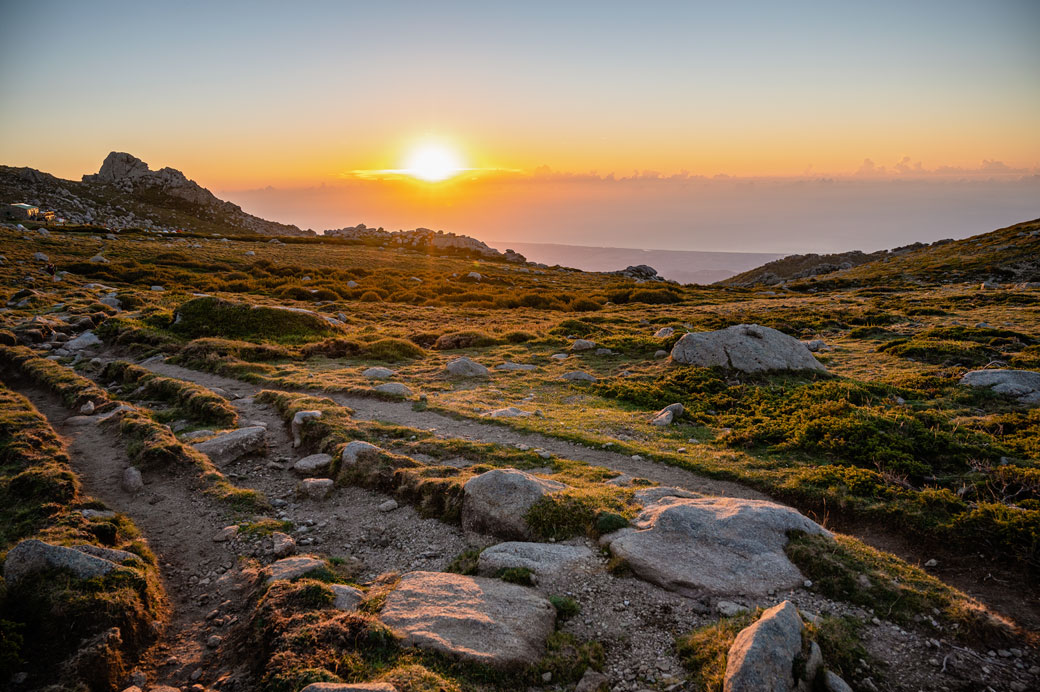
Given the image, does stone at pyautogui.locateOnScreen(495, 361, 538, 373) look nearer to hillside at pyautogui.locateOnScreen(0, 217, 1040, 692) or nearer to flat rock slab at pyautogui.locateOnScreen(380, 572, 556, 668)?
hillside at pyautogui.locateOnScreen(0, 217, 1040, 692)

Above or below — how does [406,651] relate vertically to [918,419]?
below

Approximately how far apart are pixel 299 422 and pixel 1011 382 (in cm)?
2178

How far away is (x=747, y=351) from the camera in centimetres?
2044

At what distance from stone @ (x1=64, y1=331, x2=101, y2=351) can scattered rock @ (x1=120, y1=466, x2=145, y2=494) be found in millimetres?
16243

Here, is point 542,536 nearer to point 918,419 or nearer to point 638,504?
point 638,504

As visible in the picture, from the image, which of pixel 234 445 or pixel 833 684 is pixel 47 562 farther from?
pixel 833 684

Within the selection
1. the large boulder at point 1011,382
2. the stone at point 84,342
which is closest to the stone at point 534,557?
the large boulder at point 1011,382

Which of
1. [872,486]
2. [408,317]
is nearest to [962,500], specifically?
[872,486]

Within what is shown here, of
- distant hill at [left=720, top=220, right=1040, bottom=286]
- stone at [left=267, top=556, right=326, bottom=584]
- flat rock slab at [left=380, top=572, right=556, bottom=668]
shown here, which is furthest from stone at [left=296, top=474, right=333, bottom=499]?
distant hill at [left=720, top=220, right=1040, bottom=286]

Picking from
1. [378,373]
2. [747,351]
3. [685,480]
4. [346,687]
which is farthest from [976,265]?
[346,687]

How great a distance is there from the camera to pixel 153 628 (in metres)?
7.27

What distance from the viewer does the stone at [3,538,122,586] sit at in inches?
284

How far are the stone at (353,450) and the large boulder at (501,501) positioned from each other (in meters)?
3.53

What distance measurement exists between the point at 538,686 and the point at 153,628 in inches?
225
